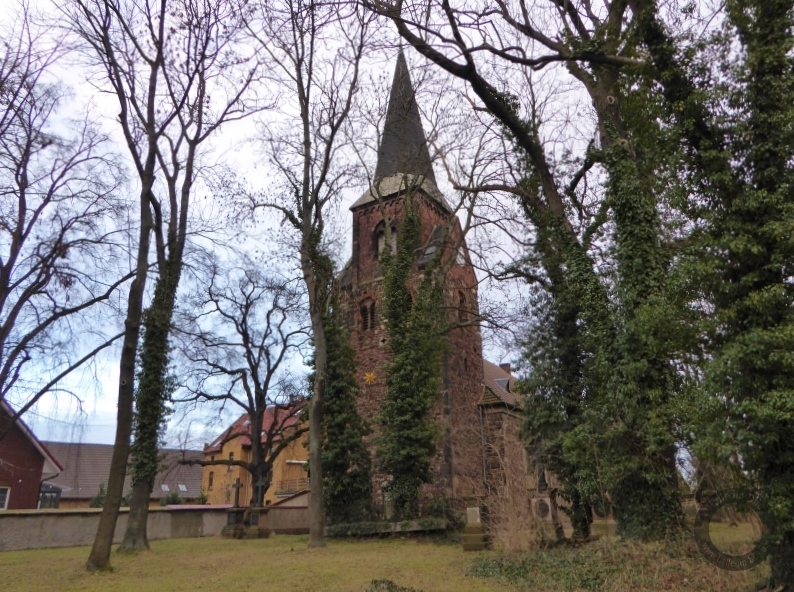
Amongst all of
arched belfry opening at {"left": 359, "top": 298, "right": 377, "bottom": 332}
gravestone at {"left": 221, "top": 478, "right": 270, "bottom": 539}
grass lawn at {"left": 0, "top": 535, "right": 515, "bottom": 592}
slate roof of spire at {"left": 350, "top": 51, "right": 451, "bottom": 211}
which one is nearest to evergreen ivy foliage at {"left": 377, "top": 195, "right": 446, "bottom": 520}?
slate roof of spire at {"left": 350, "top": 51, "right": 451, "bottom": 211}

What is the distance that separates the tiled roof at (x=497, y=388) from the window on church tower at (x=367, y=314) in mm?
6418

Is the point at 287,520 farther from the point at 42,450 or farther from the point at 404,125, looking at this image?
the point at 404,125

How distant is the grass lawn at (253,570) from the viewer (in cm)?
904

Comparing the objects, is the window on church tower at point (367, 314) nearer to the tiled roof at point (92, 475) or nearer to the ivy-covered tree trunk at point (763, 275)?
the tiled roof at point (92, 475)

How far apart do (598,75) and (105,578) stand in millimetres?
14095

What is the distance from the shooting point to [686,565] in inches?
339

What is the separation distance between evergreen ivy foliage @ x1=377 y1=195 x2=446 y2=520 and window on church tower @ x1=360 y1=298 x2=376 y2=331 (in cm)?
415

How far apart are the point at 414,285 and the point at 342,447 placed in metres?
7.80

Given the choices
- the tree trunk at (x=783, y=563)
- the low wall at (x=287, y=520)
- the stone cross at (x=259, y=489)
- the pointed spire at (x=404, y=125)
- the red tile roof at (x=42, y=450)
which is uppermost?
the pointed spire at (x=404, y=125)

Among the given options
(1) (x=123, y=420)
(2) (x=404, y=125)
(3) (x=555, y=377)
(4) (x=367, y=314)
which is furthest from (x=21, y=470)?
(3) (x=555, y=377)

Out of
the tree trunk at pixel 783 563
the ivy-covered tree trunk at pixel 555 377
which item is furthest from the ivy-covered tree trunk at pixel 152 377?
the tree trunk at pixel 783 563

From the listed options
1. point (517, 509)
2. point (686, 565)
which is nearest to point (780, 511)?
point (686, 565)

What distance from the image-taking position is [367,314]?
87.4 ft

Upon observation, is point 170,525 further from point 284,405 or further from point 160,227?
point 160,227
